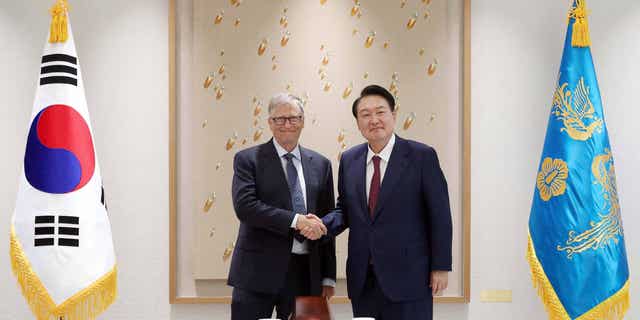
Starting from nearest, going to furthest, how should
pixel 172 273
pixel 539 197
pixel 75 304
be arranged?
pixel 75 304 < pixel 539 197 < pixel 172 273

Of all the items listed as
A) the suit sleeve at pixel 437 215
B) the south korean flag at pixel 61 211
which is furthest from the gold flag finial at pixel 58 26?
the suit sleeve at pixel 437 215

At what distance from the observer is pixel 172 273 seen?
344 centimetres

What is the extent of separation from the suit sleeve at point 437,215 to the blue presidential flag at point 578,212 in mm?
854

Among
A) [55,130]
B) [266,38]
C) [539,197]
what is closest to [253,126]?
[266,38]

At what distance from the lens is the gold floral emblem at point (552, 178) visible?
3.05 m

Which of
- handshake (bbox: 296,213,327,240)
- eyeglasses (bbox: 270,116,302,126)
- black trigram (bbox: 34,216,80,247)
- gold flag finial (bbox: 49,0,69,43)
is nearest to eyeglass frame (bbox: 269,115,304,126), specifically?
eyeglasses (bbox: 270,116,302,126)

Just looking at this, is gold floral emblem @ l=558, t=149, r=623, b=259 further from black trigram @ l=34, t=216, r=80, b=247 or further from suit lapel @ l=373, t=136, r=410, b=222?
black trigram @ l=34, t=216, r=80, b=247

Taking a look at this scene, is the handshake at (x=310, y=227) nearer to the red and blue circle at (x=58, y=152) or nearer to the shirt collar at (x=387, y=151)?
the shirt collar at (x=387, y=151)

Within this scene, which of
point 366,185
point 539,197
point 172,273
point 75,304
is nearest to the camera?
point 366,185

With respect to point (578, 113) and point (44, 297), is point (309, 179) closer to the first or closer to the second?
point (44, 297)

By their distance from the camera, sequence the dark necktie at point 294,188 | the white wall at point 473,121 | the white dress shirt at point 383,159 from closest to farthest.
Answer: the white dress shirt at point 383,159 < the dark necktie at point 294,188 < the white wall at point 473,121

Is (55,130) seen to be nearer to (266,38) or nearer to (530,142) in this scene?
(266,38)

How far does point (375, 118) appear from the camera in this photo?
2521 millimetres

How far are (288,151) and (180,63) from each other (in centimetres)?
116
